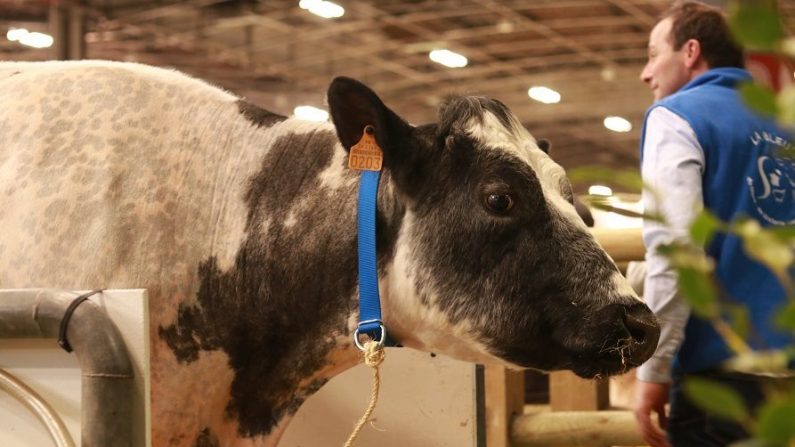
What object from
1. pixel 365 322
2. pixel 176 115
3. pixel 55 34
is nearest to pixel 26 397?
pixel 365 322

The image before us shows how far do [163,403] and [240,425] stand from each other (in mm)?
196

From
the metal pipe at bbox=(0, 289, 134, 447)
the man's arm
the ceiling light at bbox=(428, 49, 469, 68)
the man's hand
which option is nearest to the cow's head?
the man's arm

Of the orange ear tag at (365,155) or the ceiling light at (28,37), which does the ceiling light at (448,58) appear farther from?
the orange ear tag at (365,155)

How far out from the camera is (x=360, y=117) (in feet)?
7.27

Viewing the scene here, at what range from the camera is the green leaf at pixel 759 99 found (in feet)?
1.47

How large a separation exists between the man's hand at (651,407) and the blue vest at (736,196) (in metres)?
0.08

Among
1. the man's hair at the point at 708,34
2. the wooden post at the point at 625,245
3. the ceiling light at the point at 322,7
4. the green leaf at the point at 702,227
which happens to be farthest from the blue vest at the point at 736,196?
the ceiling light at the point at 322,7

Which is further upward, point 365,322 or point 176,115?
point 176,115

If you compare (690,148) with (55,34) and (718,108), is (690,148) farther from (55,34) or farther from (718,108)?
(55,34)

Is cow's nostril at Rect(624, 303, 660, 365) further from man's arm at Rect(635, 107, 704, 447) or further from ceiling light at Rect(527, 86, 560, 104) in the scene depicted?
ceiling light at Rect(527, 86, 560, 104)

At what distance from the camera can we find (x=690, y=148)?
7.67ft

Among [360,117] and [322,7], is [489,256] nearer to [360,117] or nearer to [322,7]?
[360,117]

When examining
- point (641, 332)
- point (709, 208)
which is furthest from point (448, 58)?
point (641, 332)

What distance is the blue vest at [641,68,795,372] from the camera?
229 centimetres
